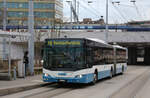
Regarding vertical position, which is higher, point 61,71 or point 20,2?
point 20,2

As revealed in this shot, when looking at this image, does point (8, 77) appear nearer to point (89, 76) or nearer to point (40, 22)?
point (89, 76)

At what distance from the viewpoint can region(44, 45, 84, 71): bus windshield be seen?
15.8 m

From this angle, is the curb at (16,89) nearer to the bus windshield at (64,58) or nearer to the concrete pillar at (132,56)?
the bus windshield at (64,58)

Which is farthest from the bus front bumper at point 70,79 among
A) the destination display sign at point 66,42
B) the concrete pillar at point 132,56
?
the concrete pillar at point 132,56

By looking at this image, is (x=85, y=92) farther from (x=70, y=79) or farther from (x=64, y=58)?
(x=64, y=58)

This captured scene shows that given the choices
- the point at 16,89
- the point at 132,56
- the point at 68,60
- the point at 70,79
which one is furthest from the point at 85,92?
the point at 132,56

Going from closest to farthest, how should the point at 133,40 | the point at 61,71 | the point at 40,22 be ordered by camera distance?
the point at 61,71
the point at 40,22
the point at 133,40

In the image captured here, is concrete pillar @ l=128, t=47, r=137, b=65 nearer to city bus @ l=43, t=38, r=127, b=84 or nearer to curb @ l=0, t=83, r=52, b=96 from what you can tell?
city bus @ l=43, t=38, r=127, b=84

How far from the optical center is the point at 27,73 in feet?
69.0

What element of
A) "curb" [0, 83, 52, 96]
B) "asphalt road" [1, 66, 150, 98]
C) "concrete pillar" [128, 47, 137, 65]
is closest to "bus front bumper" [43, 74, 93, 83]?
"asphalt road" [1, 66, 150, 98]

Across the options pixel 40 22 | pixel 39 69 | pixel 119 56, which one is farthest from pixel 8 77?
pixel 40 22

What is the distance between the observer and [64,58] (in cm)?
1594

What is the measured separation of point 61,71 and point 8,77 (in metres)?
3.60

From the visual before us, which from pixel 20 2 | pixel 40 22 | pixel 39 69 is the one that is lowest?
pixel 39 69
